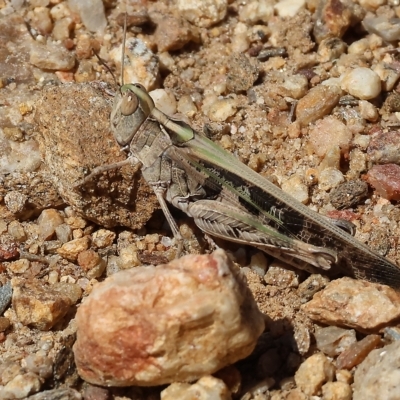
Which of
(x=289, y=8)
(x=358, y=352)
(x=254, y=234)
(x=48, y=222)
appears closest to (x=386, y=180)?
(x=254, y=234)

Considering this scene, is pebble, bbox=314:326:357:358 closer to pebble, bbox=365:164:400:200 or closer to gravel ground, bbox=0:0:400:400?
gravel ground, bbox=0:0:400:400

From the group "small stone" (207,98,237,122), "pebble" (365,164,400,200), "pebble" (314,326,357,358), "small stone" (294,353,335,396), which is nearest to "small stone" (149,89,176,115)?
"small stone" (207,98,237,122)

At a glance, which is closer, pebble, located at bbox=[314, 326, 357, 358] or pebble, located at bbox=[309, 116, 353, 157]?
pebble, located at bbox=[314, 326, 357, 358]

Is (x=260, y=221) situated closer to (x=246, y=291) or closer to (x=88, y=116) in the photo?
(x=246, y=291)

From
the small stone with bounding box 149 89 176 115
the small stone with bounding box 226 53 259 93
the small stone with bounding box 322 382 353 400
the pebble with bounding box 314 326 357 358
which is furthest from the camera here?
the small stone with bounding box 226 53 259 93

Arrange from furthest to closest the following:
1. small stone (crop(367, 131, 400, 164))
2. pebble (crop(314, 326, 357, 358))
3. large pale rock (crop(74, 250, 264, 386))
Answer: small stone (crop(367, 131, 400, 164)) → pebble (crop(314, 326, 357, 358)) → large pale rock (crop(74, 250, 264, 386))

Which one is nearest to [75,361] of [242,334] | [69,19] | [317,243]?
[242,334]

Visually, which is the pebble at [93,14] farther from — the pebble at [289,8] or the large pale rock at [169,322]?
the large pale rock at [169,322]

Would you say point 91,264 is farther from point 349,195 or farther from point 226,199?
point 349,195

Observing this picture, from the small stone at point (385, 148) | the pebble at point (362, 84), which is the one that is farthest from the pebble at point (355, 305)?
the pebble at point (362, 84)
